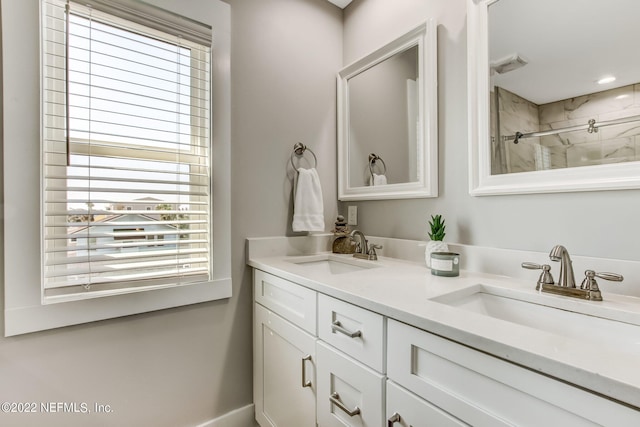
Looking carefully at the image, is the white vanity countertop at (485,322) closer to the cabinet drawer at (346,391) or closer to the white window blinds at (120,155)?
the cabinet drawer at (346,391)

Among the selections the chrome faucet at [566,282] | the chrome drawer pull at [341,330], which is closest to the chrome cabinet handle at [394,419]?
the chrome drawer pull at [341,330]

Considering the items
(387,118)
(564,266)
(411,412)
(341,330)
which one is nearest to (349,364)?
(341,330)

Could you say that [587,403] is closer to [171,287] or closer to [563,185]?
[563,185]

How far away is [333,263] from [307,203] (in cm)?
36

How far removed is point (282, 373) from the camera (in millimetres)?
1229

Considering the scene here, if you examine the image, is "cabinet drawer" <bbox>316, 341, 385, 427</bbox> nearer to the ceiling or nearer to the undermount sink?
the undermount sink

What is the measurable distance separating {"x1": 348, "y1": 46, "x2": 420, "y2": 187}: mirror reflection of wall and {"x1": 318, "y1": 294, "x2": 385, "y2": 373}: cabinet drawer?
30.3 inches

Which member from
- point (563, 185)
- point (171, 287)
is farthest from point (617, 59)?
point (171, 287)

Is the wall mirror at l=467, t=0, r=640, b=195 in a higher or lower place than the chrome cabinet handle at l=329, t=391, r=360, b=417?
higher

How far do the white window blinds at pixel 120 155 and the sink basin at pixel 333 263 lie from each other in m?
0.47

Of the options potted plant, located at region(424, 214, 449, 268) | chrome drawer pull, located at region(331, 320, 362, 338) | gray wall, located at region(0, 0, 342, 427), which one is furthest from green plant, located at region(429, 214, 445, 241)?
gray wall, located at region(0, 0, 342, 427)

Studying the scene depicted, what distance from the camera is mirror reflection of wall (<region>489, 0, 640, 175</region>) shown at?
0.86 meters

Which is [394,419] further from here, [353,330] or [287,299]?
[287,299]

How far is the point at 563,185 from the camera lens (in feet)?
3.12
